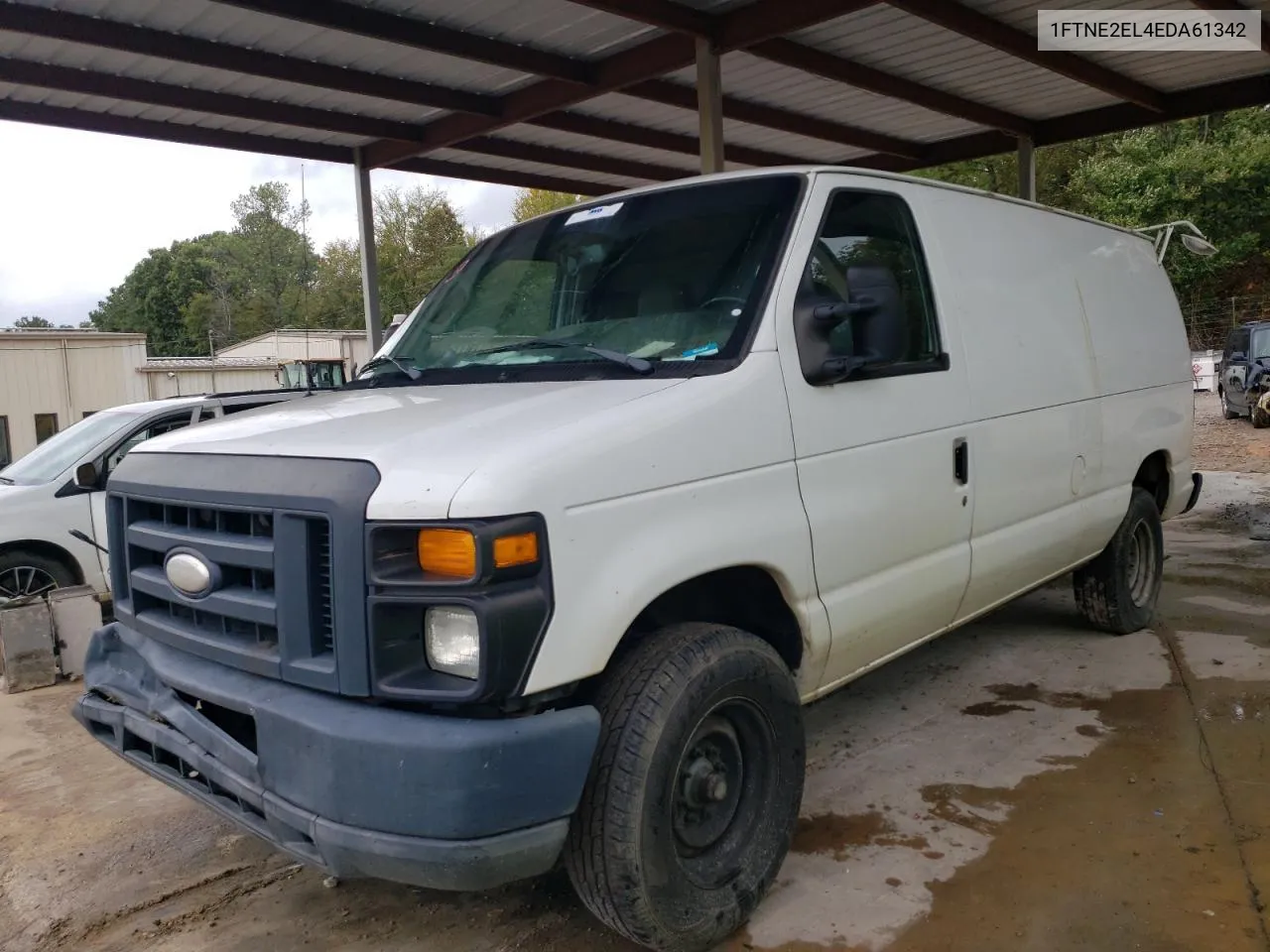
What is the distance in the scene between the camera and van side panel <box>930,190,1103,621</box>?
3951 mm

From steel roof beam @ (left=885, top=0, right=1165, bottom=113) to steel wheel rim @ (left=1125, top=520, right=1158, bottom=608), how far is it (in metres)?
3.79

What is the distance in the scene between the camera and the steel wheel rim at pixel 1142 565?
5703 mm

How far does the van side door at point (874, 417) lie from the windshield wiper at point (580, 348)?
452 mm

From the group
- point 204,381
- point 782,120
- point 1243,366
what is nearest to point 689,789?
point 782,120

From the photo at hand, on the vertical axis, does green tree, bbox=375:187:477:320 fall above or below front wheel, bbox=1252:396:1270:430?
above

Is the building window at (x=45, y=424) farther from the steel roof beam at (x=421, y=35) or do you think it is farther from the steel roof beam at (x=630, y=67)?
the steel roof beam at (x=421, y=35)

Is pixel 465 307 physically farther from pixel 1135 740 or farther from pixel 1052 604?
pixel 1052 604

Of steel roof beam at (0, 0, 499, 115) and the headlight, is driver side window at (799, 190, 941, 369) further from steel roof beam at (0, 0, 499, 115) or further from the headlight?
steel roof beam at (0, 0, 499, 115)

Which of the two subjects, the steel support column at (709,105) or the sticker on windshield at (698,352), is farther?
the steel support column at (709,105)

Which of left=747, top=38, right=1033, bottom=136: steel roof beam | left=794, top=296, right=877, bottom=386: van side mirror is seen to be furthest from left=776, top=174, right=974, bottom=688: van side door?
left=747, top=38, right=1033, bottom=136: steel roof beam

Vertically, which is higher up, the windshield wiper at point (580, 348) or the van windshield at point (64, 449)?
the windshield wiper at point (580, 348)

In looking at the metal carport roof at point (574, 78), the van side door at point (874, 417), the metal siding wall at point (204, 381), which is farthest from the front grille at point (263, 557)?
the metal siding wall at point (204, 381)

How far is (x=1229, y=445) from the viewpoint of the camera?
15.3 meters

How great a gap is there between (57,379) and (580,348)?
27.8 m
